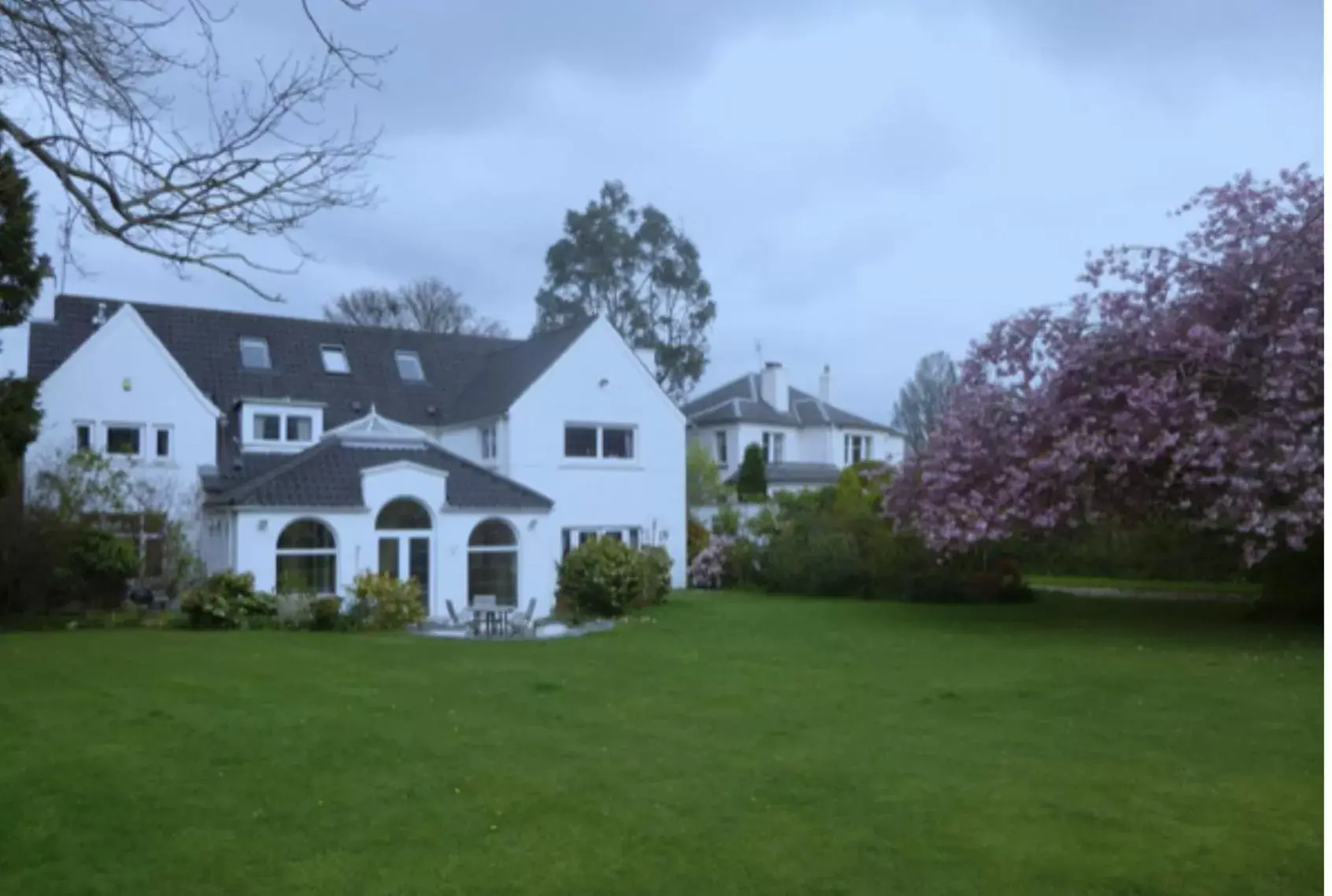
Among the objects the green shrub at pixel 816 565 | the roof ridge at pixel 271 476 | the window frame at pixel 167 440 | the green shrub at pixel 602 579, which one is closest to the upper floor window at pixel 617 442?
the green shrub at pixel 816 565

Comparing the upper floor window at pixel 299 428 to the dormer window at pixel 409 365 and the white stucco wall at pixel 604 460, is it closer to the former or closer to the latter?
the dormer window at pixel 409 365

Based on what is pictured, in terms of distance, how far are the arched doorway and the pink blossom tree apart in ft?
35.7

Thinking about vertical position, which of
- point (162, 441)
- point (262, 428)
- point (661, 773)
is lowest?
point (661, 773)

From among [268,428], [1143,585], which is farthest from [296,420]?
[1143,585]

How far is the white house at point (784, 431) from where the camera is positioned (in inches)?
1863

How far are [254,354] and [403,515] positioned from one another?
897cm

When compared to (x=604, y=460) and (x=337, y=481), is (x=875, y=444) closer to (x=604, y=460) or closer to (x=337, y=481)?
(x=604, y=460)

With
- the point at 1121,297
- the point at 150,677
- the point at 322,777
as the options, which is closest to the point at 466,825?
the point at 322,777

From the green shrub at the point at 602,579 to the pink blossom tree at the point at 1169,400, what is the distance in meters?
6.49

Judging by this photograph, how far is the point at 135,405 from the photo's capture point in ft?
86.9

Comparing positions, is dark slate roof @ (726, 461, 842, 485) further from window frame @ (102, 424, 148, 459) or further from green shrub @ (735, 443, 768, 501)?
window frame @ (102, 424, 148, 459)

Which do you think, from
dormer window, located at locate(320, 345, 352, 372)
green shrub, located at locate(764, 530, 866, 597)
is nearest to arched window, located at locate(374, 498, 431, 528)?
dormer window, located at locate(320, 345, 352, 372)

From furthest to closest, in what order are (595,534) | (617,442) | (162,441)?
(617,442)
(595,534)
(162,441)

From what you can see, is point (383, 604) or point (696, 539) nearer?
point (383, 604)
